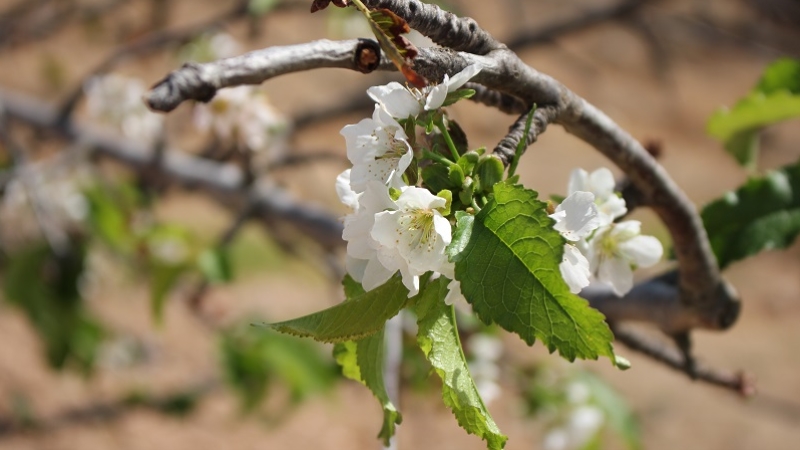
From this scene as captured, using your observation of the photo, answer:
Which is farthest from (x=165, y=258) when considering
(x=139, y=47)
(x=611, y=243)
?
(x=611, y=243)

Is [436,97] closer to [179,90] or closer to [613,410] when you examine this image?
[179,90]

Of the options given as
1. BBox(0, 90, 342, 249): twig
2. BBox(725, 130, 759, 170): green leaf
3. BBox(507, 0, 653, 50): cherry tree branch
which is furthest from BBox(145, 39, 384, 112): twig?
BBox(507, 0, 653, 50): cherry tree branch

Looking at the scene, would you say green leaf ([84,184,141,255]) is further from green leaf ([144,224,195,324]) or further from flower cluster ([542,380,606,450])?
flower cluster ([542,380,606,450])

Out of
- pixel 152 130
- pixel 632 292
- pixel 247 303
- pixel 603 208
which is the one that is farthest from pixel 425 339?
pixel 247 303

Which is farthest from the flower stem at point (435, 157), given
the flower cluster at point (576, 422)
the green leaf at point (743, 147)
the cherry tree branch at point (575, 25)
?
the cherry tree branch at point (575, 25)

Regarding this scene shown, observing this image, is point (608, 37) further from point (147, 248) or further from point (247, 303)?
point (147, 248)

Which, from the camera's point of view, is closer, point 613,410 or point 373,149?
point 373,149

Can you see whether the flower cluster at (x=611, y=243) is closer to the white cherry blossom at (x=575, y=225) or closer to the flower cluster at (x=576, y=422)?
the white cherry blossom at (x=575, y=225)
